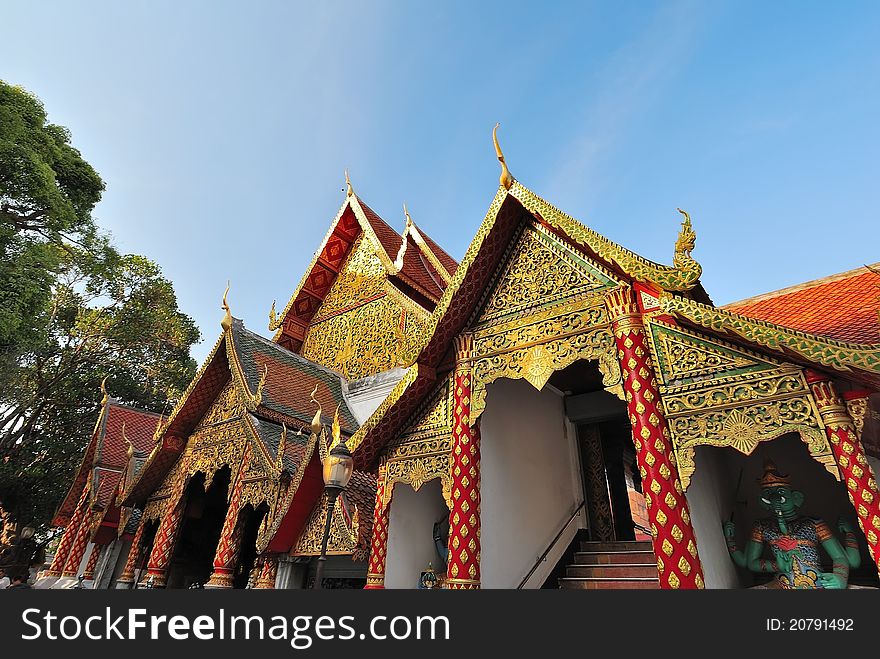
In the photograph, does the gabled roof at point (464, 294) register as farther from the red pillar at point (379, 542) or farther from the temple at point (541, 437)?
the red pillar at point (379, 542)

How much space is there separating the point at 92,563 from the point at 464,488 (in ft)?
27.4

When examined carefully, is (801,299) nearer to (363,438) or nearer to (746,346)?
(746,346)

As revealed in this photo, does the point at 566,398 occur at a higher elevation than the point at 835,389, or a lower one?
higher

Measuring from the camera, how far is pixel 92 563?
8.98 metres

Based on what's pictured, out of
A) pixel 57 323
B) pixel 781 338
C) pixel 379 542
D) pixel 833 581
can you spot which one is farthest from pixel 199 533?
pixel 57 323

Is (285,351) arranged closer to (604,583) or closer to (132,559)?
(132,559)

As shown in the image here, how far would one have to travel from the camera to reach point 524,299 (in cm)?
501

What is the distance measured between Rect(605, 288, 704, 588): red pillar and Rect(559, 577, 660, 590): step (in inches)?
63.3

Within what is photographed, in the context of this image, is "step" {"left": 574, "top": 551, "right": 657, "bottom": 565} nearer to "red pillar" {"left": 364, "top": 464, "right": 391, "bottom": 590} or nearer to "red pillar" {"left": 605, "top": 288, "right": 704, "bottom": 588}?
"red pillar" {"left": 605, "top": 288, "right": 704, "bottom": 588}

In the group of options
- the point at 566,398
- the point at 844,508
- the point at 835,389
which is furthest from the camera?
the point at 566,398

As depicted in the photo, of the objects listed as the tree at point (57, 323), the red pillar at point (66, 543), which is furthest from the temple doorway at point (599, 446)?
the tree at point (57, 323)

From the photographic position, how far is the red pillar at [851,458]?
2.97m

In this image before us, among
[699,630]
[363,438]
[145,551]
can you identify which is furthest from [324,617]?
[145,551]

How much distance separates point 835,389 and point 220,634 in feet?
12.5
